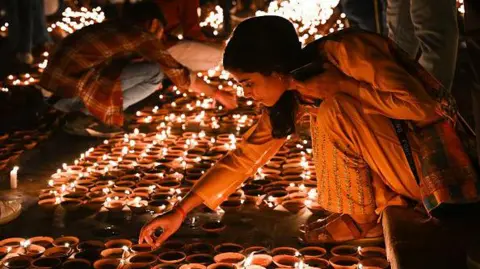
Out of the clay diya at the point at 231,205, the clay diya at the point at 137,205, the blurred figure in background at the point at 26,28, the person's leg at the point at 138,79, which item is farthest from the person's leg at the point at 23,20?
the clay diya at the point at 231,205

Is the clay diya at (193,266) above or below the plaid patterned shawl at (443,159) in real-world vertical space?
below

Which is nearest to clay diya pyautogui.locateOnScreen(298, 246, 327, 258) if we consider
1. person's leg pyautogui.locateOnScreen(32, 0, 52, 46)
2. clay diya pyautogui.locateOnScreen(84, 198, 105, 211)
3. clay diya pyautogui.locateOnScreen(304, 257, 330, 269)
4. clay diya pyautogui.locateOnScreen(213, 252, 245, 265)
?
clay diya pyautogui.locateOnScreen(304, 257, 330, 269)

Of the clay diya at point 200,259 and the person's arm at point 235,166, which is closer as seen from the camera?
the person's arm at point 235,166

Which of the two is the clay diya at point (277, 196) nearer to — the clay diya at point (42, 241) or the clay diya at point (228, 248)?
the clay diya at point (228, 248)

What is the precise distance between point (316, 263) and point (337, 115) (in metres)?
0.76

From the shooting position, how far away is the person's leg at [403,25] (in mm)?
5413

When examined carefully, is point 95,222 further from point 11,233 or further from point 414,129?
point 414,129

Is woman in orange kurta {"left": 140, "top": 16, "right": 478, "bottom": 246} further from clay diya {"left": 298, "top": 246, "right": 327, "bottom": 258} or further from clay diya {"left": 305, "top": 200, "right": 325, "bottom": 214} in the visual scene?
clay diya {"left": 305, "top": 200, "right": 325, "bottom": 214}

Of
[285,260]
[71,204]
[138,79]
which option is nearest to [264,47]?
[285,260]

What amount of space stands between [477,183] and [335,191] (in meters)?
0.70

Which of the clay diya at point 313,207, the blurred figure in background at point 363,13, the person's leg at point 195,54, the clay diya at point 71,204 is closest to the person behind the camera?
the clay diya at point 313,207

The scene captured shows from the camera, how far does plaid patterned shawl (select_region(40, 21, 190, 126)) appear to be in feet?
18.4

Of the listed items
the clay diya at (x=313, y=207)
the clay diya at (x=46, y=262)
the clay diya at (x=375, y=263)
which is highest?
the clay diya at (x=375, y=263)

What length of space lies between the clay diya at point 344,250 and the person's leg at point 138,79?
10.8 ft
